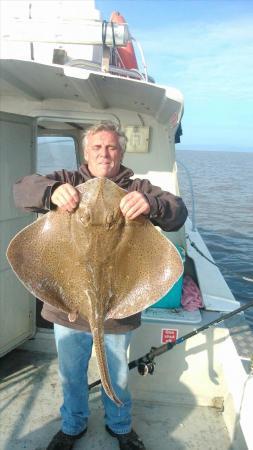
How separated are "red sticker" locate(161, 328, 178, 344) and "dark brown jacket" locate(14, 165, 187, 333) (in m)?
1.10

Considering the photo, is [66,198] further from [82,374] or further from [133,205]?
Answer: [82,374]

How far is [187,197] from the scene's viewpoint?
68.6 ft

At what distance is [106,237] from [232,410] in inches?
93.7

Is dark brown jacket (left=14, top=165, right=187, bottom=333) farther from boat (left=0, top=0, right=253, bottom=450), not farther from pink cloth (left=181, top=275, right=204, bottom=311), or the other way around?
pink cloth (left=181, top=275, right=204, bottom=311)

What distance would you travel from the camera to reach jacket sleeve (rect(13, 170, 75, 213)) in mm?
2344

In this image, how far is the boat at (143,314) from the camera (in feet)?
11.2

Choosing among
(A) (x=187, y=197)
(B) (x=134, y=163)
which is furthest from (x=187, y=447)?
(A) (x=187, y=197)

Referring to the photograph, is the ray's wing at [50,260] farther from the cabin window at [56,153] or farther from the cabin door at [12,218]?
the cabin window at [56,153]

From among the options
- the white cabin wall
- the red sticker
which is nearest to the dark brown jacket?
the red sticker

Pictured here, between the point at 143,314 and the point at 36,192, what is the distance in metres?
2.18

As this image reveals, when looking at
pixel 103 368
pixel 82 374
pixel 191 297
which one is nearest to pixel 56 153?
pixel 191 297

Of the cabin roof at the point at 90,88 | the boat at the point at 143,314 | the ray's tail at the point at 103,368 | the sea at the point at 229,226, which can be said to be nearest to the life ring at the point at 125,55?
the boat at the point at 143,314

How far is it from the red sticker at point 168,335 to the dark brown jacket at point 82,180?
1103 millimetres

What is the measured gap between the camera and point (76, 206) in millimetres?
2244
